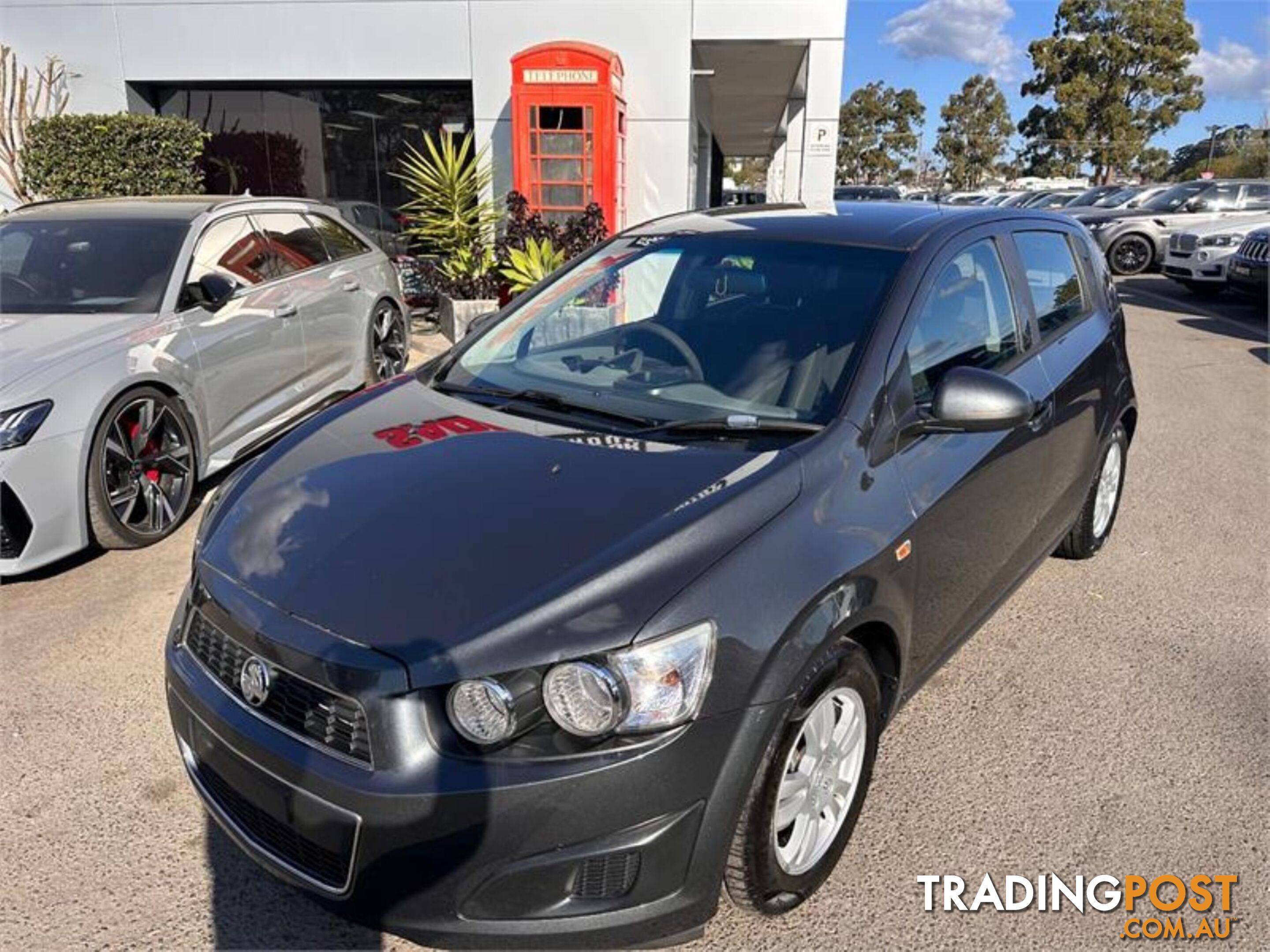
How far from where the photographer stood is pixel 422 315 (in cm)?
1055

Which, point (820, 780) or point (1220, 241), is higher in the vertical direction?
point (1220, 241)

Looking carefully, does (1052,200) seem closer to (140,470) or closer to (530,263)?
(530,263)

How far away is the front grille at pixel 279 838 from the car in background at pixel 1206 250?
50.2ft

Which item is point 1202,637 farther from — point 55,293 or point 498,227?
point 498,227

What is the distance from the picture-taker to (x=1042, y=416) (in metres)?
3.41

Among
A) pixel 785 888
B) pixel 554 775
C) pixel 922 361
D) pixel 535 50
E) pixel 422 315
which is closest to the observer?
pixel 554 775

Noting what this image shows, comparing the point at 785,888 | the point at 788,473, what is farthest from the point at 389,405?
the point at 785,888

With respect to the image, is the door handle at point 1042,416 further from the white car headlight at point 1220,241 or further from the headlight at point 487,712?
the white car headlight at point 1220,241

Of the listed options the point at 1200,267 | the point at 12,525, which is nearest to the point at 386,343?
the point at 12,525

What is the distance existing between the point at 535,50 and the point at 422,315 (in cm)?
310

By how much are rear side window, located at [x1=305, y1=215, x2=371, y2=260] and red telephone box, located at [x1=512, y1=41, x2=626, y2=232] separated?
3.49 m

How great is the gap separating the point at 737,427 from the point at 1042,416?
1475 mm

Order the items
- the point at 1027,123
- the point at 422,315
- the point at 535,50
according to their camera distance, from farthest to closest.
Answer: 1. the point at 1027,123
2. the point at 422,315
3. the point at 535,50

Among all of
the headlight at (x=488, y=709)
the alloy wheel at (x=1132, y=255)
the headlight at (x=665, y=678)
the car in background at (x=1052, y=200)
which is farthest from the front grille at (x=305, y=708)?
the car in background at (x=1052, y=200)
